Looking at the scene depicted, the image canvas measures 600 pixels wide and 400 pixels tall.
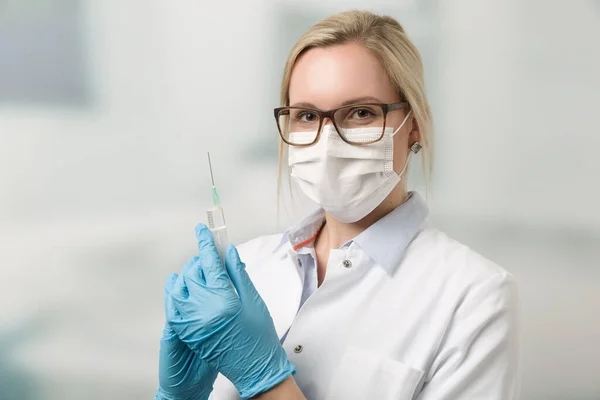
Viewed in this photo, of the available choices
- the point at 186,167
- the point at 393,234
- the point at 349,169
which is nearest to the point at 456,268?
the point at 393,234

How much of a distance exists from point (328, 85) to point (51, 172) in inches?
38.7

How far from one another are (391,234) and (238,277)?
0.34 m

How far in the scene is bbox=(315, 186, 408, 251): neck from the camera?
1.27 m

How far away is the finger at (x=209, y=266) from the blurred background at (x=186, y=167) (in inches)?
24.1

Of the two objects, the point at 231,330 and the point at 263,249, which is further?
the point at 263,249

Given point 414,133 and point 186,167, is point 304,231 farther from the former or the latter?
point 186,167

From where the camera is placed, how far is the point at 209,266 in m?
1.05

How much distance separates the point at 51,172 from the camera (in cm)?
172

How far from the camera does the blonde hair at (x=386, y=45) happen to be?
117cm

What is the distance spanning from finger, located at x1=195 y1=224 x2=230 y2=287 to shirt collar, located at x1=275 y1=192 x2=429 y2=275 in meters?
0.28

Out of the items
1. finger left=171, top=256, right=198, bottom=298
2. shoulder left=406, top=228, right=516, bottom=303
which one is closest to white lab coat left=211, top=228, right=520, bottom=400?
shoulder left=406, top=228, right=516, bottom=303

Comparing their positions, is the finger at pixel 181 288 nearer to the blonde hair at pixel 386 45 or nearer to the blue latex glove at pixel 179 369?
the blue latex glove at pixel 179 369

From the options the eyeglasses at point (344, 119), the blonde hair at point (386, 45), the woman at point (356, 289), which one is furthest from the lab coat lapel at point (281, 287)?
the blonde hair at point (386, 45)

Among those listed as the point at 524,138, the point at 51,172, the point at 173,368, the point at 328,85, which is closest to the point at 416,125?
the point at 328,85
